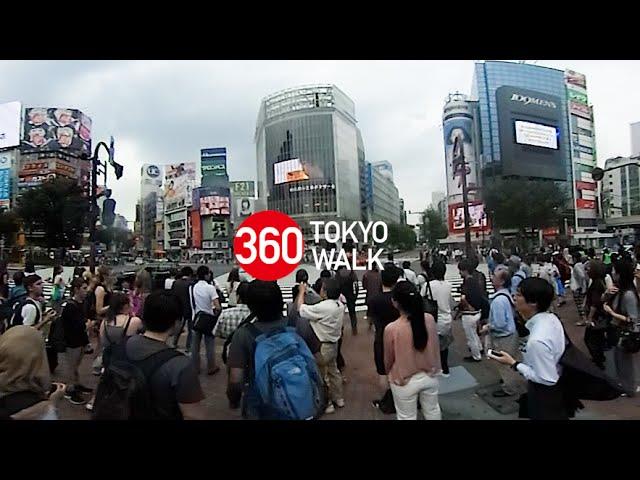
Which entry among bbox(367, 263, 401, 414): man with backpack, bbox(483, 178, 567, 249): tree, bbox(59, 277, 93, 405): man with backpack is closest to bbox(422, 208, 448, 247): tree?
bbox(483, 178, 567, 249): tree

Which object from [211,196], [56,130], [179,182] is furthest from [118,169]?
[211,196]

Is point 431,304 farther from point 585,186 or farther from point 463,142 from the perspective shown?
point 463,142

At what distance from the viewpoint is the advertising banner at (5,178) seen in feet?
21.3

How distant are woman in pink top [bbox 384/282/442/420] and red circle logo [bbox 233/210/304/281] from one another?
2.36 meters

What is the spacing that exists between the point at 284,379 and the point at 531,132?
46.3 m

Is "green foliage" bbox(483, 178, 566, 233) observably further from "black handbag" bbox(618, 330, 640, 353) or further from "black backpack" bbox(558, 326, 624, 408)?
"black backpack" bbox(558, 326, 624, 408)

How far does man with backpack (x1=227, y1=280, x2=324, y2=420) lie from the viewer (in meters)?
1.95

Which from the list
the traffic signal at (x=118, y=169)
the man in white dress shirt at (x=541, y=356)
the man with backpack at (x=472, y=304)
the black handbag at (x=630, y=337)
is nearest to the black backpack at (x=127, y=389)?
the man in white dress shirt at (x=541, y=356)

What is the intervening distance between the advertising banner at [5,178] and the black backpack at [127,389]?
647 centimetres

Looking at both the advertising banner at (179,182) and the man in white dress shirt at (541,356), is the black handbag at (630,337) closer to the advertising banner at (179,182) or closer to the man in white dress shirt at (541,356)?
the man in white dress shirt at (541,356)
